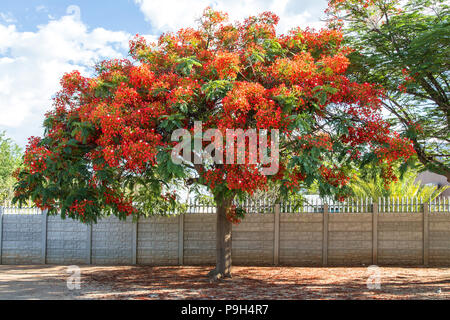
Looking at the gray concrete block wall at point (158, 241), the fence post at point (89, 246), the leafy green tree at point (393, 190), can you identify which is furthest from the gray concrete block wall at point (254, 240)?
the leafy green tree at point (393, 190)

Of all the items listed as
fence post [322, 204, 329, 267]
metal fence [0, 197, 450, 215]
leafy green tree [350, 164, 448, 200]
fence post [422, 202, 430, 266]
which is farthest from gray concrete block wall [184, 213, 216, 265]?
leafy green tree [350, 164, 448, 200]

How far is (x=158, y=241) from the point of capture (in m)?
13.3

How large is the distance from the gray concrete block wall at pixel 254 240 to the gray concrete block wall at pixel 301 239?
0.33 meters

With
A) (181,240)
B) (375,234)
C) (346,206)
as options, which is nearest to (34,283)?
(181,240)

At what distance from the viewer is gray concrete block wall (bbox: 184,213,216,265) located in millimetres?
13031

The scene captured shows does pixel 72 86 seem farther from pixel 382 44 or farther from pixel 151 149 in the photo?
pixel 382 44

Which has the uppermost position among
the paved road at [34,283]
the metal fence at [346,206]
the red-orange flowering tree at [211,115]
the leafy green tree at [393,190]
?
the red-orange flowering tree at [211,115]

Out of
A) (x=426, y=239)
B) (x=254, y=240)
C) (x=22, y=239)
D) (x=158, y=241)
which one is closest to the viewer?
(x=426, y=239)

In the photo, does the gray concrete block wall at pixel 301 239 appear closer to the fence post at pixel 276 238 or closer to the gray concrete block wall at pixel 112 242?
the fence post at pixel 276 238

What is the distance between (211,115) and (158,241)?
634 centimetres

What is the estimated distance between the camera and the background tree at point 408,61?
843 cm

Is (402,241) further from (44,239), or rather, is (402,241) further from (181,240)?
(44,239)

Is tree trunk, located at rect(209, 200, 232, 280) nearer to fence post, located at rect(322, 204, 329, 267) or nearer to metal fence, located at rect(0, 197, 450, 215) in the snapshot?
metal fence, located at rect(0, 197, 450, 215)

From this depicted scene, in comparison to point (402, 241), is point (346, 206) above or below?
above
